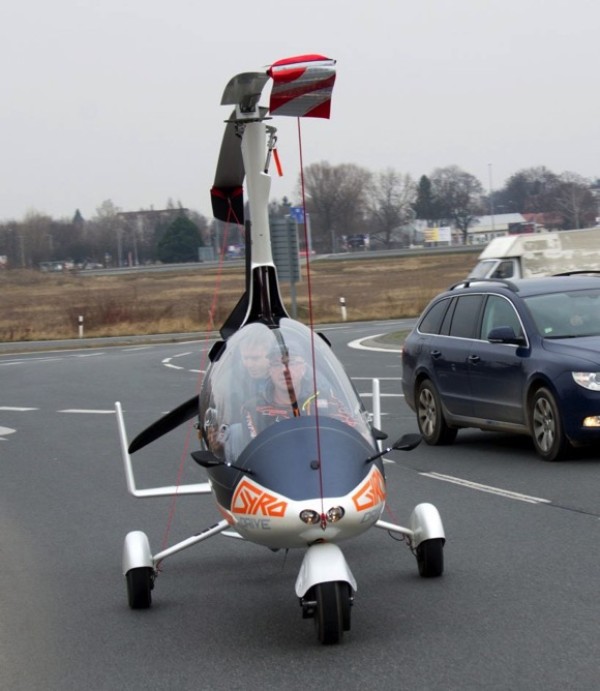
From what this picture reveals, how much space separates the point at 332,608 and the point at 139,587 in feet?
5.97

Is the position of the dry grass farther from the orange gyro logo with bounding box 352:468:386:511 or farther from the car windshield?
the orange gyro logo with bounding box 352:468:386:511

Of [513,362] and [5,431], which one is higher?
[513,362]

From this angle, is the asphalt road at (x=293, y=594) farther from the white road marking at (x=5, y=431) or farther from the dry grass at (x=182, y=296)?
the dry grass at (x=182, y=296)

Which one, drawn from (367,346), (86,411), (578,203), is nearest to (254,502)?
(86,411)

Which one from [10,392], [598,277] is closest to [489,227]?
[10,392]

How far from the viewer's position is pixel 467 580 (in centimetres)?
777

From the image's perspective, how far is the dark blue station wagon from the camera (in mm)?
12359

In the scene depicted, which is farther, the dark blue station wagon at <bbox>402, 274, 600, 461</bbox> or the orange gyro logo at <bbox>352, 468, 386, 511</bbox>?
the dark blue station wagon at <bbox>402, 274, 600, 461</bbox>

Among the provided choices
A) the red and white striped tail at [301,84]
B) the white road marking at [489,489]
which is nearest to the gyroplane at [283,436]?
the red and white striped tail at [301,84]

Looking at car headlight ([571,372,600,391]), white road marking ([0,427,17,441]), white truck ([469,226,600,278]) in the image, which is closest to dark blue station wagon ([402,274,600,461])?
car headlight ([571,372,600,391])

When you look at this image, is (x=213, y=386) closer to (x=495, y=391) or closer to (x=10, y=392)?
(x=495, y=391)

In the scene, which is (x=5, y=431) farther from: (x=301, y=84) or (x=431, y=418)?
(x=301, y=84)

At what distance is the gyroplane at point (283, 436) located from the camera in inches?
243

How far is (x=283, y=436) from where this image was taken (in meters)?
6.68
